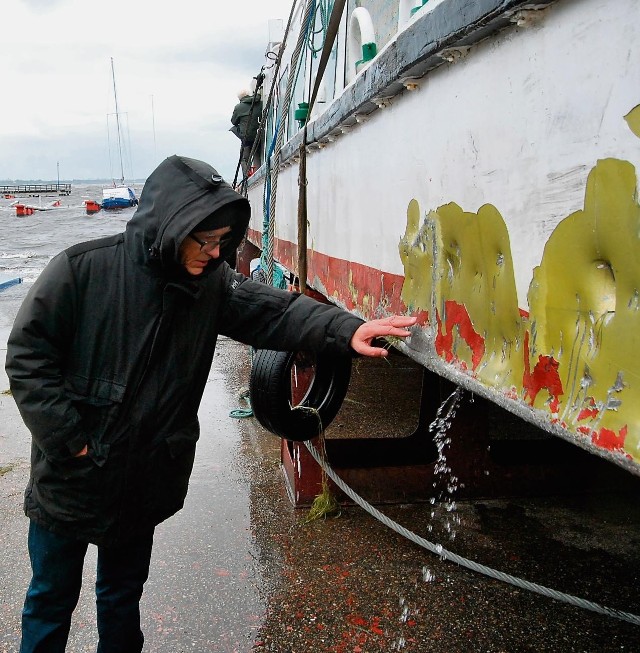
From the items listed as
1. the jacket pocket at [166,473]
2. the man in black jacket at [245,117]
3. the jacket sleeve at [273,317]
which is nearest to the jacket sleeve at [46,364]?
the jacket pocket at [166,473]

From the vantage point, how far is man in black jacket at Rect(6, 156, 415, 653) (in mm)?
2021

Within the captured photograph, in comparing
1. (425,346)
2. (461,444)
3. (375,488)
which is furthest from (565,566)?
(425,346)

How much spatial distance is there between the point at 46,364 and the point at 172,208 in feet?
2.05

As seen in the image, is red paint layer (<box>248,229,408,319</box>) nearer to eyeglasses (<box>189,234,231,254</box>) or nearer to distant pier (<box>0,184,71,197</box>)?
eyeglasses (<box>189,234,231,254</box>)

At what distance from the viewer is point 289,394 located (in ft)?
10.8

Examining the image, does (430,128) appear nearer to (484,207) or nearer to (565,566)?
(484,207)

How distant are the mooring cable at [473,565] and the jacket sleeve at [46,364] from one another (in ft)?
6.45

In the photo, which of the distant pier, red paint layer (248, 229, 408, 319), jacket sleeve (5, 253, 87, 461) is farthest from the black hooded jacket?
the distant pier

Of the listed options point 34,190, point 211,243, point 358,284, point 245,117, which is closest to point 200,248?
point 211,243

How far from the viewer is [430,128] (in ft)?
6.26

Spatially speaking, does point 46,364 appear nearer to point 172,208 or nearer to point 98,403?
point 98,403

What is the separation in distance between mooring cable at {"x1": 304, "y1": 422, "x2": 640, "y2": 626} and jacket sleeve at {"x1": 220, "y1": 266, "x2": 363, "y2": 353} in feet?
4.79

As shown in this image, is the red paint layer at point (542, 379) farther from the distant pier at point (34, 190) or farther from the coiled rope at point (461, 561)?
the distant pier at point (34, 190)

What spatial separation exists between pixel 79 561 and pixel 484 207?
1805mm
